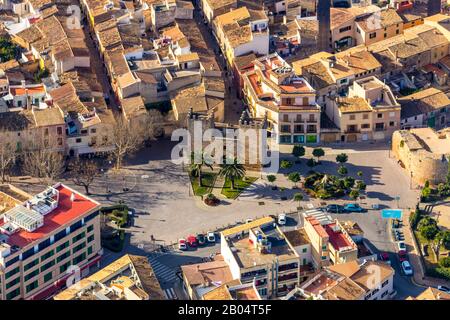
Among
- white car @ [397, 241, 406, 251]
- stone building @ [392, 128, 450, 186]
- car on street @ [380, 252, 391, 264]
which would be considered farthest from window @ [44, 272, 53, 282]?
stone building @ [392, 128, 450, 186]

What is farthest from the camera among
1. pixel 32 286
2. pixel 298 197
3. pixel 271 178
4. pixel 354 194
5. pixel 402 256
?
pixel 271 178

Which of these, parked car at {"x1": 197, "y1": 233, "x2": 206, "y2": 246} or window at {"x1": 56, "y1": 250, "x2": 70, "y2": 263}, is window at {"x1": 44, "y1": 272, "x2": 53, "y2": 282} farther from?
parked car at {"x1": 197, "y1": 233, "x2": 206, "y2": 246}

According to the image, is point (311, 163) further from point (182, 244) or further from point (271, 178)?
point (182, 244)

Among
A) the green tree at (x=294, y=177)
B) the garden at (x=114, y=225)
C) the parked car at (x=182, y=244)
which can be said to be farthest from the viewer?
the green tree at (x=294, y=177)

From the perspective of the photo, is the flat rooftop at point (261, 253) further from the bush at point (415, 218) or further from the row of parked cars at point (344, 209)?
the bush at point (415, 218)

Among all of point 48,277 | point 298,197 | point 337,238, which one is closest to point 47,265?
point 48,277

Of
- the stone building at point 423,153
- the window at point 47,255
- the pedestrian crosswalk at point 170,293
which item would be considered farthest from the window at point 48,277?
the stone building at point 423,153
